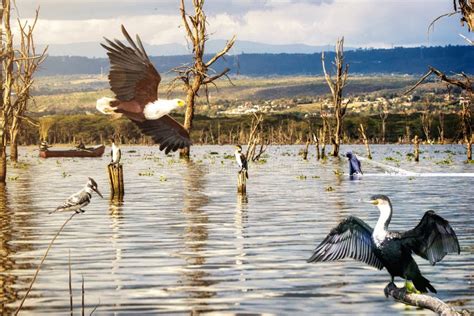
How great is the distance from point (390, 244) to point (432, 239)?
547mm

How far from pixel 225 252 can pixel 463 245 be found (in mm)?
4572

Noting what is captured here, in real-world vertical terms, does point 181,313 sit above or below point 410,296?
below

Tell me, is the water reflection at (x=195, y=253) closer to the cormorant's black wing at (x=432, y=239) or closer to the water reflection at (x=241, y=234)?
the water reflection at (x=241, y=234)

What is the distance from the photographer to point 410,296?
10.2m

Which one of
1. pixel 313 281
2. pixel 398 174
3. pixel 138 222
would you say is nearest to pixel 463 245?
pixel 313 281

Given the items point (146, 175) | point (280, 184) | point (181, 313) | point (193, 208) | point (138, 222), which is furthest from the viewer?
point (146, 175)

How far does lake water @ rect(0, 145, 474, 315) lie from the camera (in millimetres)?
14812

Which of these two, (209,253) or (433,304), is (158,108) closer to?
(209,253)

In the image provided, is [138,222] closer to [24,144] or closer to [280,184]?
[280,184]

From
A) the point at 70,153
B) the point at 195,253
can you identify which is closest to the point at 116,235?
the point at 195,253

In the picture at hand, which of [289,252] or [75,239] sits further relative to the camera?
[75,239]

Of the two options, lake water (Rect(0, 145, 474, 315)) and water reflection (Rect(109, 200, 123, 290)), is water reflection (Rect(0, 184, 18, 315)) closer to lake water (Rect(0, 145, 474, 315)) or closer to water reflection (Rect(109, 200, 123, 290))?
lake water (Rect(0, 145, 474, 315))

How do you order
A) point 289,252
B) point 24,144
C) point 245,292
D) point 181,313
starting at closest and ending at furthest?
1. point 181,313
2. point 245,292
3. point 289,252
4. point 24,144

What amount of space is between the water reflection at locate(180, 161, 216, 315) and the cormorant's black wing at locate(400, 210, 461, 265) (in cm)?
270
